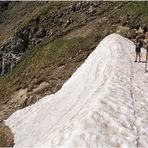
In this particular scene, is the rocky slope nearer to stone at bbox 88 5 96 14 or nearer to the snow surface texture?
stone at bbox 88 5 96 14

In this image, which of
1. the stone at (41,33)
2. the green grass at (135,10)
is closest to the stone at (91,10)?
the green grass at (135,10)

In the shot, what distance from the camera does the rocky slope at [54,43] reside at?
144 ft

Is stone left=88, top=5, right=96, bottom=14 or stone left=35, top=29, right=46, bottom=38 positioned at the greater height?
stone left=88, top=5, right=96, bottom=14

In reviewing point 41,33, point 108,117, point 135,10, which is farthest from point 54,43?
point 108,117

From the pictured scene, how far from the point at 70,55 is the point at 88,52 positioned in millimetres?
2435

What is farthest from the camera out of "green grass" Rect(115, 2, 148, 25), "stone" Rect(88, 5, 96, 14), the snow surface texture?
"stone" Rect(88, 5, 96, 14)

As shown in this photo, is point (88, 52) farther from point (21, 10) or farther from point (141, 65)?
point (21, 10)

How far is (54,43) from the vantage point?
50062mm

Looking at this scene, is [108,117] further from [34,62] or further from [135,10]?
[135,10]

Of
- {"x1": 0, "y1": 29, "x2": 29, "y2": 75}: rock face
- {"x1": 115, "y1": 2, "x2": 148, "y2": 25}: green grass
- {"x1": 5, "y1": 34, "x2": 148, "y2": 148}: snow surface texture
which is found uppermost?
{"x1": 5, "y1": 34, "x2": 148, "y2": 148}: snow surface texture

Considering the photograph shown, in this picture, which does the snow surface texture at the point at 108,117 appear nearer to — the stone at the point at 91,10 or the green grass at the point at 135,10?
the green grass at the point at 135,10

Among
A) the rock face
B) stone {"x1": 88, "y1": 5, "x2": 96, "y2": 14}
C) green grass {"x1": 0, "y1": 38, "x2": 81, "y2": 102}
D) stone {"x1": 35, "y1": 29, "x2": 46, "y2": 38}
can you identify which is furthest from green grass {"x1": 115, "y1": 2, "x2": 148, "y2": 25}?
the rock face

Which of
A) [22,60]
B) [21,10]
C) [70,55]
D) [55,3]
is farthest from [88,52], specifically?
[21,10]

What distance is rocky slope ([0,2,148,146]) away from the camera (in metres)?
43.8
